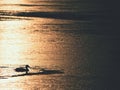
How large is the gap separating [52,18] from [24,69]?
16442 mm

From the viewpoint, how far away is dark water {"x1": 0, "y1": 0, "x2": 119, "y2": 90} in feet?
55.2

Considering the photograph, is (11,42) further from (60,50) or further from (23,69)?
(23,69)

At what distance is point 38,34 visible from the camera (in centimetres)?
2759

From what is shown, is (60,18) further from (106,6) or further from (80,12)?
(106,6)

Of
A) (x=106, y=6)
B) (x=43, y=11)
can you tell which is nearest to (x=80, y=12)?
(x=43, y=11)

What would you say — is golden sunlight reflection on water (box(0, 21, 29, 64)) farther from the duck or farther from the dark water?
the duck

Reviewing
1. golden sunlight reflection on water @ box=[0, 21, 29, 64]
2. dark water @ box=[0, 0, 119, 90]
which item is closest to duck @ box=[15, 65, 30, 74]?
dark water @ box=[0, 0, 119, 90]

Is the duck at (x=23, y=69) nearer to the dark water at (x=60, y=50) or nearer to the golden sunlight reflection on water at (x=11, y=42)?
the dark water at (x=60, y=50)

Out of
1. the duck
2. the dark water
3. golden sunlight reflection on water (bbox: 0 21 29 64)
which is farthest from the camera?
golden sunlight reflection on water (bbox: 0 21 29 64)

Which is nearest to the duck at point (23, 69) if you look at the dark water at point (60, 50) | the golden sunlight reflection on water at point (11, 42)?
the dark water at point (60, 50)

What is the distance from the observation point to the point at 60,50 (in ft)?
73.0

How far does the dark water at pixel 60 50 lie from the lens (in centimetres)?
1683

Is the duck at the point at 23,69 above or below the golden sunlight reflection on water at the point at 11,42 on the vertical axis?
below

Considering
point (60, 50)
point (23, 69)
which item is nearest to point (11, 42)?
point (60, 50)
